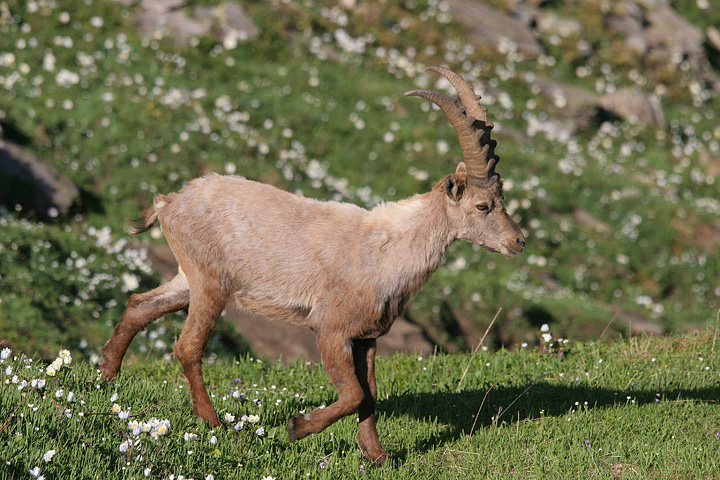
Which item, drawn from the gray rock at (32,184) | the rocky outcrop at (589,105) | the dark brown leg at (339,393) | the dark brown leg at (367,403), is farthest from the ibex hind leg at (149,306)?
the rocky outcrop at (589,105)

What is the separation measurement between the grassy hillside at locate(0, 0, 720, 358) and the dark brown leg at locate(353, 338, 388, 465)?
4749 millimetres

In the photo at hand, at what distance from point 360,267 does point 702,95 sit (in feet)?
80.0

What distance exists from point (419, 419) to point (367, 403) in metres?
0.77

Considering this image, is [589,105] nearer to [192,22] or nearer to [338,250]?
[192,22]

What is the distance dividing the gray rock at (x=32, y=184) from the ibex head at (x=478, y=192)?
351 inches

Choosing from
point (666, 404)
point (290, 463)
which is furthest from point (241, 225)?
point (666, 404)

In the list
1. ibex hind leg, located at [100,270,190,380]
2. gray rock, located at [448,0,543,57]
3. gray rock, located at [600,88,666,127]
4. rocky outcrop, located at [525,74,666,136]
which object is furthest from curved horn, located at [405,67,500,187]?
gray rock, located at [600,88,666,127]

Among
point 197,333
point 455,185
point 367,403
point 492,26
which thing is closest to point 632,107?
point 492,26

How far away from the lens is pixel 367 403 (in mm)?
6184

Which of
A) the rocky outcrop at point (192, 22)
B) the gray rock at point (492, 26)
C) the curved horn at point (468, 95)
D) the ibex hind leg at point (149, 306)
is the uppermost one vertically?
the curved horn at point (468, 95)

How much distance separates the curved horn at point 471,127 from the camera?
6.04 meters

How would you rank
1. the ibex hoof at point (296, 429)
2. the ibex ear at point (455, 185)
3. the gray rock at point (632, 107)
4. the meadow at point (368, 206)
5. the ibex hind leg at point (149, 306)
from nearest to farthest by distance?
the ibex hoof at point (296, 429) < the meadow at point (368, 206) < the ibex ear at point (455, 185) < the ibex hind leg at point (149, 306) < the gray rock at point (632, 107)

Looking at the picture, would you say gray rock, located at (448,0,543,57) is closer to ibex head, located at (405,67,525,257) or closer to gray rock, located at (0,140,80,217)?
gray rock, located at (0,140,80,217)

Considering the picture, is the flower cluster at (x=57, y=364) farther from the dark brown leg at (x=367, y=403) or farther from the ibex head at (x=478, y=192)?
the ibex head at (x=478, y=192)
